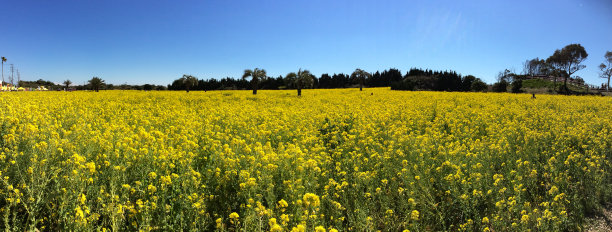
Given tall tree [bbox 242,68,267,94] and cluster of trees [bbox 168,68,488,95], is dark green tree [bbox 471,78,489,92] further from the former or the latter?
tall tree [bbox 242,68,267,94]

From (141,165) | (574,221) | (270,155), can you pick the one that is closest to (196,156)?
(141,165)

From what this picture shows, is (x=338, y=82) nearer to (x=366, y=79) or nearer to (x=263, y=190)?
(x=366, y=79)

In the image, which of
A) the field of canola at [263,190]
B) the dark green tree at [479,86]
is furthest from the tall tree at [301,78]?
the dark green tree at [479,86]

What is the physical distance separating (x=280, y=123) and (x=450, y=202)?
6.44m

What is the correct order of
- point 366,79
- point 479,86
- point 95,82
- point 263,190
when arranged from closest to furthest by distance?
1. point 263,190
2. point 95,82
3. point 479,86
4. point 366,79

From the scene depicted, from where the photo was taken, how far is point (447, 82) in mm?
59438

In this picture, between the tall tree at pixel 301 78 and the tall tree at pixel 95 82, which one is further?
the tall tree at pixel 95 82

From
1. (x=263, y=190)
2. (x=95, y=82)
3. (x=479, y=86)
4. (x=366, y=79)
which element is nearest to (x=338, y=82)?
(x=366, y=79)

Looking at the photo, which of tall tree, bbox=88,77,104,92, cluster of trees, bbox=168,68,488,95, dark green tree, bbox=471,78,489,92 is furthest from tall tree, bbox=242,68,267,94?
dark green tree, bbox=471,78,489,92

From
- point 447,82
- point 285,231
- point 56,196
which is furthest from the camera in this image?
point 447,82

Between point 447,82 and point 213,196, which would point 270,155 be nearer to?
point 213,196

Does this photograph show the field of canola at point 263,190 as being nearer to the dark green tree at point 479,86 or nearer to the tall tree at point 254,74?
the tall tree at point 254,74

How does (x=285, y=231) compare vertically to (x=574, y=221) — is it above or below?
above

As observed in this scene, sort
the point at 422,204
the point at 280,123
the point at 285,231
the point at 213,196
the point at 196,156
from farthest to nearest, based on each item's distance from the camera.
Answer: the point at 280,123
the point at 196,156
the point at 422,204
the point at 213,196
the point at 285,231
